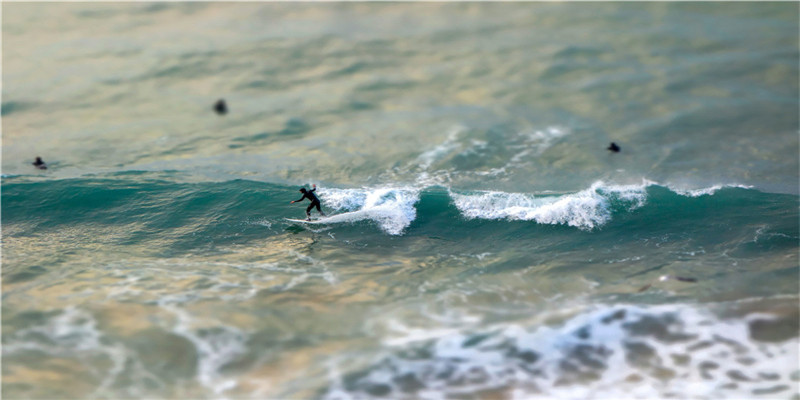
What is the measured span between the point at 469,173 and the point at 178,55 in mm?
15529

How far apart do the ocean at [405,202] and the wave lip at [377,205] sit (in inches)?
3.3

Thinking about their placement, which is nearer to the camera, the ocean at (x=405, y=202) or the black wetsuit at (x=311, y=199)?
the ocean at (x=405, y=202)

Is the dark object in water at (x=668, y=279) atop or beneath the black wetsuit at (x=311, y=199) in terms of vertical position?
beneath

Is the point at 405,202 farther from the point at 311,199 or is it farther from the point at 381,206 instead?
the point at 311,199

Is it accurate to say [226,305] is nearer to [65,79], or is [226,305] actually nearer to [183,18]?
[65,79]

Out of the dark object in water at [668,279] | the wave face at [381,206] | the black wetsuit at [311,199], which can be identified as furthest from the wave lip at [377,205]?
the dark object in water at [668,279]

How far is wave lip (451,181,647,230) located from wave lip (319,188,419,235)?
1.45m

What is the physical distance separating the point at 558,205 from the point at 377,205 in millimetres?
4899

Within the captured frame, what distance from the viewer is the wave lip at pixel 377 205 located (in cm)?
1695

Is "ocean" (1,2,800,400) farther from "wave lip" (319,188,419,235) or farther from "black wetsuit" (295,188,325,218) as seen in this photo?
"black wetsuit" (295,188,325,218)

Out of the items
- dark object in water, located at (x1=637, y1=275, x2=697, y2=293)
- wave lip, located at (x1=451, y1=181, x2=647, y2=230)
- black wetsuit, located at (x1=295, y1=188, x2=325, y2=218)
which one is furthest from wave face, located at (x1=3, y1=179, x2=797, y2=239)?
dark object in water, located at (x1=637, y1=275, x2=697, y2=293)

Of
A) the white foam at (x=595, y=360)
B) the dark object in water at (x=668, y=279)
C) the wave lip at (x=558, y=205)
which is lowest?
the white foam at (x=595, y=360)

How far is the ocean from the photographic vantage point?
11.7 m

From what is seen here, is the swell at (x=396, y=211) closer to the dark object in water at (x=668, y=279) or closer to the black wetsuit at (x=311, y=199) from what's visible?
the black wetsuit at (x=311, y=199)
